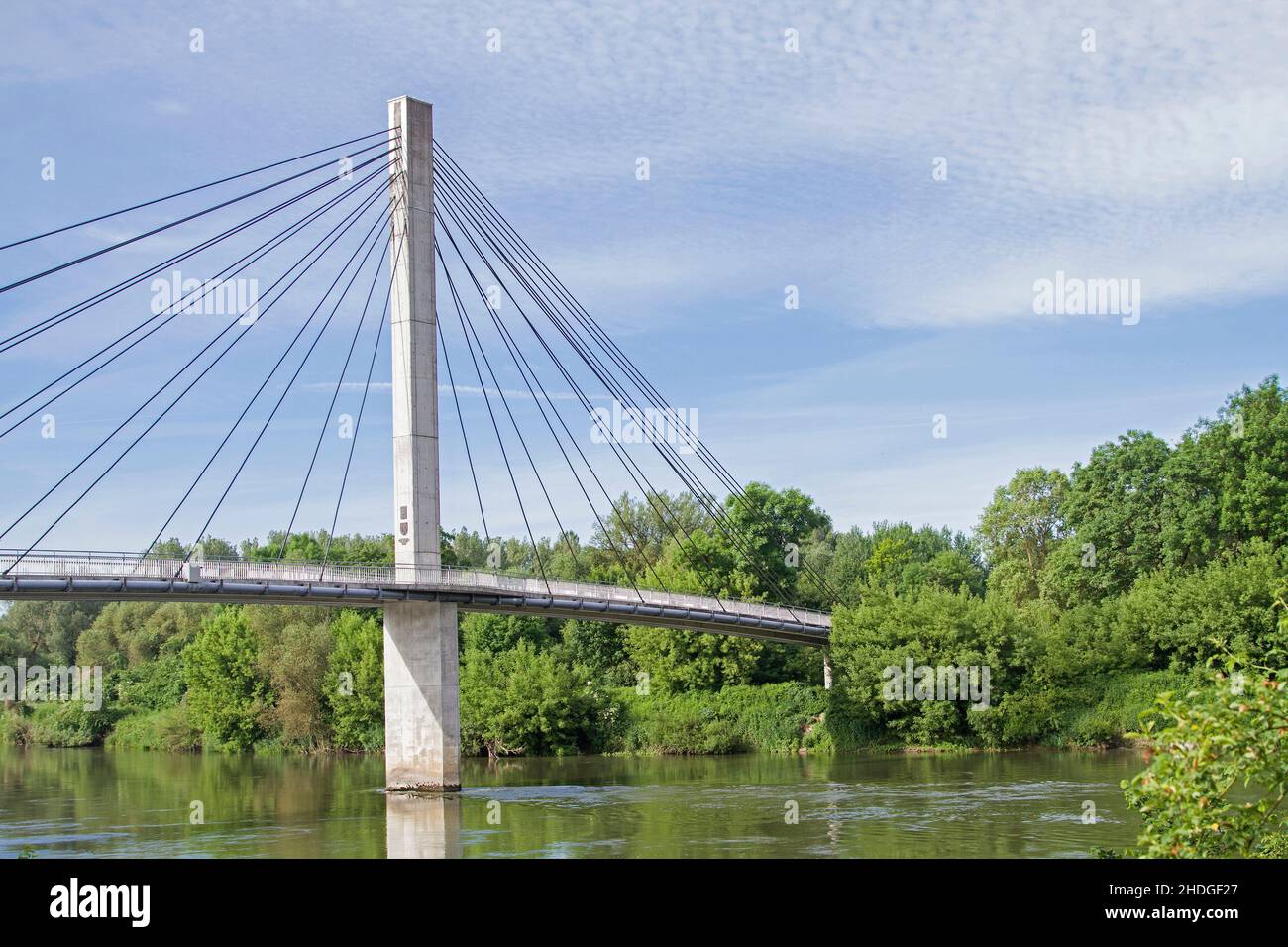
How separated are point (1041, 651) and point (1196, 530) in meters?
10.2

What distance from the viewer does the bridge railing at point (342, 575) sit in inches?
1506

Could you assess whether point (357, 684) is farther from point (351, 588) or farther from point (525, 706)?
Result: point (351, 588)

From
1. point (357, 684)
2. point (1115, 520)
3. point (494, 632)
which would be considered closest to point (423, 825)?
point (357, 684)

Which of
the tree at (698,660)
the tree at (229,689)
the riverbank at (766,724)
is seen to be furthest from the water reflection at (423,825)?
the tree at (229,689)

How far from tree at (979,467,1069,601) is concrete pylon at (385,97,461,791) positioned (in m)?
48.0

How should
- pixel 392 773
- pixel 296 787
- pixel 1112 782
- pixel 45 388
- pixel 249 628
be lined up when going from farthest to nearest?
pixel 249 628 < pixel 296 787 < pixel 392 773 < pixel 1112 782 < pixel 45 388

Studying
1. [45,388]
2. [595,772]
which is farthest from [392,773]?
[45,388]

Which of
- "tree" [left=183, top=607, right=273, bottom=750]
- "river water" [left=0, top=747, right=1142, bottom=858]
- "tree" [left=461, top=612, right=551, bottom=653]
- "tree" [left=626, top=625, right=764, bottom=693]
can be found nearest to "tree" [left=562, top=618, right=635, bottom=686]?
"tree" [left=461, top=612, right=551, bottom=653]

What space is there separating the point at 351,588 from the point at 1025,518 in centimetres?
5356

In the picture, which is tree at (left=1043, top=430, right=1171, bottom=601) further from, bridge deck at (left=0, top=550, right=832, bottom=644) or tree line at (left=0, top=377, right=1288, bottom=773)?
bridge deck at (left=0, top=550, right=832, bottom=644)

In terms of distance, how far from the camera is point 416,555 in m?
45.0

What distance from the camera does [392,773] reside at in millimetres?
45375

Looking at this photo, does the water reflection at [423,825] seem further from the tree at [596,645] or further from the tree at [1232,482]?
the tree at [1232,482]
